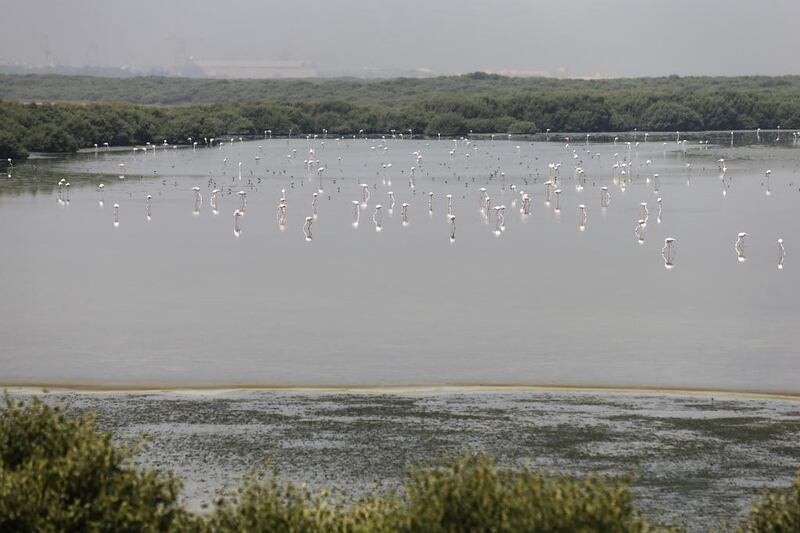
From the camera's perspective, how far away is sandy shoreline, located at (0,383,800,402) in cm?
3388

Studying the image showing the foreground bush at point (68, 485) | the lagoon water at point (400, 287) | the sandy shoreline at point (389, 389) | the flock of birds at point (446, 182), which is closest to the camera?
the foreground bush at point (68, 485)

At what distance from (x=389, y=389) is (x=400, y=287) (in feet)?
55.5

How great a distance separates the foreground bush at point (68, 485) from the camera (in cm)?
1861

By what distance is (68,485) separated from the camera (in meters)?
19.3

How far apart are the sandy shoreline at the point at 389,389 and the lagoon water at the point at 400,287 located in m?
0.56

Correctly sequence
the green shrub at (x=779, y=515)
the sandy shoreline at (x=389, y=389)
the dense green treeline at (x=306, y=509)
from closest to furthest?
the dense green treeline at (x=306, y=509), the green shrub at (x=779, y=515), the sandy shoreline at (x=389, y=389)

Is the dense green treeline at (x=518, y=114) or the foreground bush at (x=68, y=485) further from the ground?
the dense green treeline at (x=518, y=114)

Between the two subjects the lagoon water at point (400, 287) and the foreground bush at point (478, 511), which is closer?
the foreground bush at point (478, 511)

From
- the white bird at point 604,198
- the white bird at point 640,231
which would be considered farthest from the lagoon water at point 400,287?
the white bird at point 604,198

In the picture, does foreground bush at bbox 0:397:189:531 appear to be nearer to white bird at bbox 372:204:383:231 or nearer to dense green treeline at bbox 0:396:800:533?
dense green treeline at bbox 0:396:800:533

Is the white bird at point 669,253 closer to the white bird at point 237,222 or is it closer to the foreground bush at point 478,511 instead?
the white bird at point 237,222

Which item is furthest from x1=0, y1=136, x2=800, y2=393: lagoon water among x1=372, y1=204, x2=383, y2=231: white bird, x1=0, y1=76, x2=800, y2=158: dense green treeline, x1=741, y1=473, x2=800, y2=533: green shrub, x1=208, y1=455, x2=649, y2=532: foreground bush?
x1=0, y1=76, x2=800, y2=158: dense green treeline

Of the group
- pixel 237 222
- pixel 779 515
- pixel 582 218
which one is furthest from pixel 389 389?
pixel 582 218

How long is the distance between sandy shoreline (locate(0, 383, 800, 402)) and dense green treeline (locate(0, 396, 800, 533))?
13.8 m
